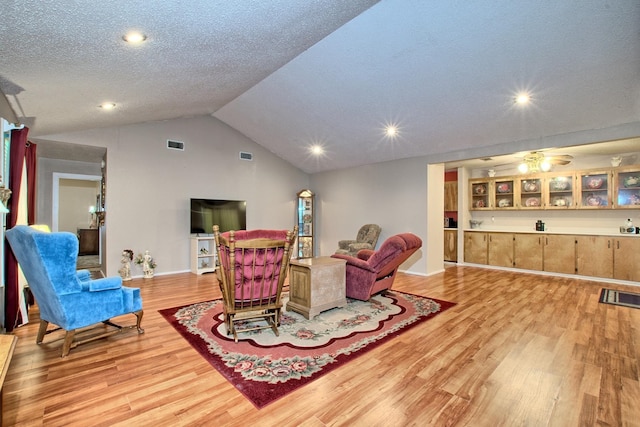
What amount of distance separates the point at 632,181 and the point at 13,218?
9.55 metres

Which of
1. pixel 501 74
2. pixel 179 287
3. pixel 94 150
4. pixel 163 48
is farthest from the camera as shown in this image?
pixel 94 150

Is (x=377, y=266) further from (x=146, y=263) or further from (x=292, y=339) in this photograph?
(x=146, y=263)

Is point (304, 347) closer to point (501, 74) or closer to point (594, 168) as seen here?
point (501, 74)

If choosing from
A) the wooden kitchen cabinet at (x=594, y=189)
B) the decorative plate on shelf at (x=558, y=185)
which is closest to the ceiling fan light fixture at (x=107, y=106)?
the decorative plate on shelf at (x=558, y=185)

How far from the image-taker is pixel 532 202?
6855mm

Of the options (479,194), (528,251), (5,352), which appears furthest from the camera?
(479,194)

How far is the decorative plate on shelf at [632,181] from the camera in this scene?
5.57 meters

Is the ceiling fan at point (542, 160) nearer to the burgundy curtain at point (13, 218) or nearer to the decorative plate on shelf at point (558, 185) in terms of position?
the decorative plate on shelf at point (558, 185)

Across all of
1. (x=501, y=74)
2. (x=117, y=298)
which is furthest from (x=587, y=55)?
(x=117, y=298)

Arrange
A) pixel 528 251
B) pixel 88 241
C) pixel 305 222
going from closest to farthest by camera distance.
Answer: pixel 528 251 → pixel 305 222 → pixel 88 241

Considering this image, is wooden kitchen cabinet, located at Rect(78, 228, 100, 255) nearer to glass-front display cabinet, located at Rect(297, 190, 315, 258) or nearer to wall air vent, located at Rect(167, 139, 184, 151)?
wall air vent, located at Rect(167, 139, 184, 151)

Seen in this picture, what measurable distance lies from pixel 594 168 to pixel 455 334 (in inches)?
219

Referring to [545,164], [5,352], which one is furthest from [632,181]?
[5,352]

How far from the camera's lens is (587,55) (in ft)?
10.1
